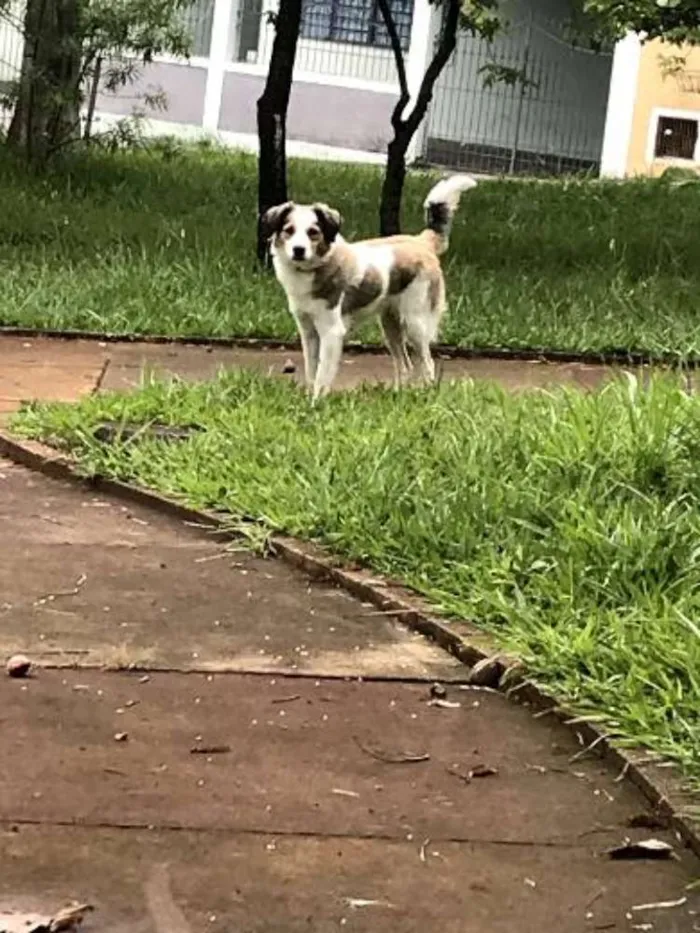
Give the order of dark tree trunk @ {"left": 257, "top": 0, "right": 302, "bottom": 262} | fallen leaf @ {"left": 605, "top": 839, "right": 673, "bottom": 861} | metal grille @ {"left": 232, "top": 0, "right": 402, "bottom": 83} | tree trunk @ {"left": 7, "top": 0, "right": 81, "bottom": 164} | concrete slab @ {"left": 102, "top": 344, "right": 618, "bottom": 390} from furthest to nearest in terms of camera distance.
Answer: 1. metal grille @ {"left": 232, "top": 0, "right": 402, "bottom": 83}
2. tree trunk @ {"left": 7, "top": 0, "right": 81, "bottom": 164}
3. dark tree trunk @ {"left": 257, "top": 0, "right": 302, "bottom": 262}
4. concrete slab @ {"left": 102, "top": 344, "right": 618, "bottom": 390}
5. fallen leaf @ {"left": 605, "top": 839, "right": 673, "bottom": 861}

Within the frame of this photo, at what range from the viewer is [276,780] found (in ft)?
13.4

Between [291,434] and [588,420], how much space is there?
1162 millimetres

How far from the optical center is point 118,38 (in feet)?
54.2

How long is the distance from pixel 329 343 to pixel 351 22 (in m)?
19.7

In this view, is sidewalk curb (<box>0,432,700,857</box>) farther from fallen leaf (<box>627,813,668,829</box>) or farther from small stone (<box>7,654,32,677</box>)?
small stone (<box>7,654,32,677</box>)

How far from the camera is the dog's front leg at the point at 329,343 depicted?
26.5 ft

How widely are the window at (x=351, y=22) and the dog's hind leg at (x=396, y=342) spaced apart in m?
18.4

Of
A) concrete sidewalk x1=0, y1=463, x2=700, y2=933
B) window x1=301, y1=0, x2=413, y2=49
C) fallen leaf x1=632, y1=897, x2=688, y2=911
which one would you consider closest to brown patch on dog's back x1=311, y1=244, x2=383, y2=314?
concrete sidewalk x1=0, y1=463, x2=700, y2=933

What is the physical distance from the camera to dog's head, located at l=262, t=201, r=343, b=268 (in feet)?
25.7

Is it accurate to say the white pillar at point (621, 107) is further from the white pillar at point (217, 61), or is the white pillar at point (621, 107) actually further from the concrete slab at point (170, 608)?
the concrete slab at point (170, 608)

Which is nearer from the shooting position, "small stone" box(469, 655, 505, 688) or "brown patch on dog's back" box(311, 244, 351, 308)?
"small stone" box(469, 655, 505, 688)

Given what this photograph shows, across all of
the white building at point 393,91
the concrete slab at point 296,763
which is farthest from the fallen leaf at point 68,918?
the white building at point 393,91

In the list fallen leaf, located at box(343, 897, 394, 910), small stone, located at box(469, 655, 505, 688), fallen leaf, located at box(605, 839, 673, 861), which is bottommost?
fallen leaf, located at box(343, 897, 394, 910)

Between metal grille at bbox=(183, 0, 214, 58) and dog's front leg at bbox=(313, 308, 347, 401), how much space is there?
19.7 m
